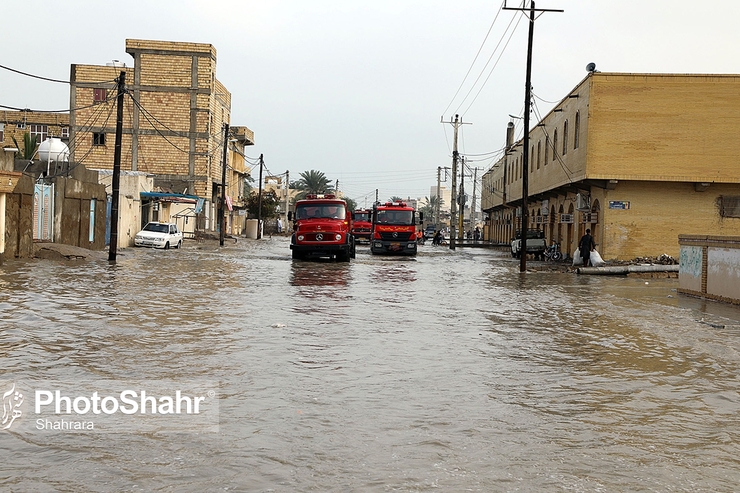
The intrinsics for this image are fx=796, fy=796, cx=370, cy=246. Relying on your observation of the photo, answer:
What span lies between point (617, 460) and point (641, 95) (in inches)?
1265

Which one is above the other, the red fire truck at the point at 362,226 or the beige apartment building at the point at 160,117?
the beige apartment building at the point at 160,117

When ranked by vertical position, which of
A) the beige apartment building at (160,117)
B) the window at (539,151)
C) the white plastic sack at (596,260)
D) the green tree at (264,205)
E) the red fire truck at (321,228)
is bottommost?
the white plastic sack at (596,260)

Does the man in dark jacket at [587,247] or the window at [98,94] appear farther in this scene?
the window at [98,94]

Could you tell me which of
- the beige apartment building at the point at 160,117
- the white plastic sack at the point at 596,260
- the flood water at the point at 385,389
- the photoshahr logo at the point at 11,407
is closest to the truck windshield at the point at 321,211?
the white plastic sack at the point at 596,260

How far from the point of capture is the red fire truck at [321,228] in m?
32.8

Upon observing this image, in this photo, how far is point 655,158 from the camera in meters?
35.3

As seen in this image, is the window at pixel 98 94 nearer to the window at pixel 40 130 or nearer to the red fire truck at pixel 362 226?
the window at pixel 40 130

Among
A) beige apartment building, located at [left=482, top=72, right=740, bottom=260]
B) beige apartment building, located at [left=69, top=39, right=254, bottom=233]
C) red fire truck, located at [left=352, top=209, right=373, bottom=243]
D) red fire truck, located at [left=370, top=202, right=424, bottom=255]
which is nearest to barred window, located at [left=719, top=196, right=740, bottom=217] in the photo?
beige apartment building, located at [left=482, top=72, right=740, bottom=260]

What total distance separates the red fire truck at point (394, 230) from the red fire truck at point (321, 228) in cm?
1051

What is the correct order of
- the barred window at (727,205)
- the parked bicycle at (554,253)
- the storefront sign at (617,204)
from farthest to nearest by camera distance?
the parked bicycle at (554,253)
the storefront sign at (617,204)
the barred window at (727,205)

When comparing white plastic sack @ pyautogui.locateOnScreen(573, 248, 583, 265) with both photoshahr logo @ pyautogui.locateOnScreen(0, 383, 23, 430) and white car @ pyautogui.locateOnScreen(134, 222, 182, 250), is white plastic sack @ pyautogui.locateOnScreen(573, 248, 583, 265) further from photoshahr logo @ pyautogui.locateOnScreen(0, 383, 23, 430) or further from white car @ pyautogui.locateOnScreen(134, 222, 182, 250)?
photoshahr logo @ pyautogui.locateOnScreen(0, 383, 23, 430)

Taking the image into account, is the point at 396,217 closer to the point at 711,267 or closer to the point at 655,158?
the point at 655,158

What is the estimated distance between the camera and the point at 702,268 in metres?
21.4

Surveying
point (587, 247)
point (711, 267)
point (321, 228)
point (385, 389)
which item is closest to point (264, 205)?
point (321, 228)
